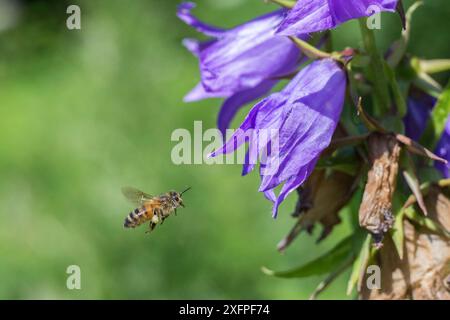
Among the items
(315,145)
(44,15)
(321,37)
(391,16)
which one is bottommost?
(315,145)

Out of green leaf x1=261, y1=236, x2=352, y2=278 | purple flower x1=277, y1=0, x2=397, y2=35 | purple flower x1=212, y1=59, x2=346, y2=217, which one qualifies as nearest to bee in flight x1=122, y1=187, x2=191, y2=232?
green leaf x1=261, y1=236, x2=352, y2=278

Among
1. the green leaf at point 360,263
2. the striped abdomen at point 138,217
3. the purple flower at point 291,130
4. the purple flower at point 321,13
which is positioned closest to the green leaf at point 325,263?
the green leaf at point 360,263

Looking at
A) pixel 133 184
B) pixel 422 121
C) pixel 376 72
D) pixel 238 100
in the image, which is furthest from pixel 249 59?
pixel 133 184

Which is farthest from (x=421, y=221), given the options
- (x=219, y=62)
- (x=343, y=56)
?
(x=219, y=62)

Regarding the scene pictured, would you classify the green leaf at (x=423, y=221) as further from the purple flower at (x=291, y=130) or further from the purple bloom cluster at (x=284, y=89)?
the purple flower at (x=291, y=130)

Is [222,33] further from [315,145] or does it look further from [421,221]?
[421,221]

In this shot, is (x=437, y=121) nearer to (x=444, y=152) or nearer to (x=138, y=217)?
(x=444, y=152)
